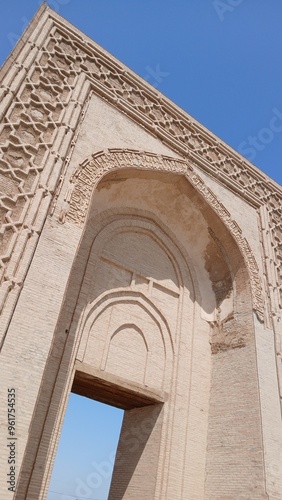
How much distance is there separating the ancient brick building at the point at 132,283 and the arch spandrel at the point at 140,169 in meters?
0.02

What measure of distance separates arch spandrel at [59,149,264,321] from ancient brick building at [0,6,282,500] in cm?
2

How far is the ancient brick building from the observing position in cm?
436

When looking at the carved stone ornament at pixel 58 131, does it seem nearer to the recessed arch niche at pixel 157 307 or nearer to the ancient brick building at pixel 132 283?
the ancient brick building at pixel 132 283

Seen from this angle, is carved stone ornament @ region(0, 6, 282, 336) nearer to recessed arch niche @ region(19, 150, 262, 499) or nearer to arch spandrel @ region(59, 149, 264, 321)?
arch spandrel @ region(59, 149, 264, 321)

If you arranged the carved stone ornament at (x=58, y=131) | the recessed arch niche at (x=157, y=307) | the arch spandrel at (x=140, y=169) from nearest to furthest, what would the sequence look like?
the carved stone ornament at (x=58, y=131)
the arch spandrel at (x=140, y=169)
the recessed arch niche at (x=157, y=307)

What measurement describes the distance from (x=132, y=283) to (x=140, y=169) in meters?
1.74

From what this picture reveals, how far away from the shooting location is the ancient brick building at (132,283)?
14.3 ft

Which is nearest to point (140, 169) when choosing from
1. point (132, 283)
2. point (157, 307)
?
point (132, 283)

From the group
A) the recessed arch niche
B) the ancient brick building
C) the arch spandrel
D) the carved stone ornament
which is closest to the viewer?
the ancient brick building

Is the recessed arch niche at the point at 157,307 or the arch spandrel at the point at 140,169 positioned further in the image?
the recessed arch niche at the point at 157,307

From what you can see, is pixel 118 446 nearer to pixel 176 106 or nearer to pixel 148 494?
pixel 148 494

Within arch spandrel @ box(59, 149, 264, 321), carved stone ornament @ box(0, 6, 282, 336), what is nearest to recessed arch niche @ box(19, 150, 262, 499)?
arch spandrel @ box(59, 149, 264, 321)

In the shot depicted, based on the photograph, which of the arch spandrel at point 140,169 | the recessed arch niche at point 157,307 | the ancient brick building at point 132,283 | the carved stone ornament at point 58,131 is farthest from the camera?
the recessed arch niche at point 157,307

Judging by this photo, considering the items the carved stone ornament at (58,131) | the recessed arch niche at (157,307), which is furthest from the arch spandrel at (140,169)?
the carved stone ornament at (58,131)
